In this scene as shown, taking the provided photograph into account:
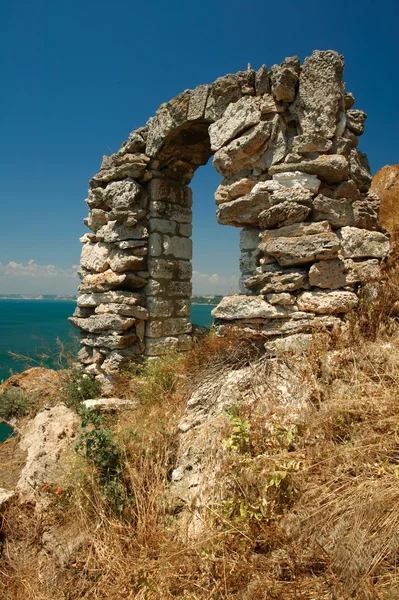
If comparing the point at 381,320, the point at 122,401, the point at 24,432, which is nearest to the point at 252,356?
the point at 381,320

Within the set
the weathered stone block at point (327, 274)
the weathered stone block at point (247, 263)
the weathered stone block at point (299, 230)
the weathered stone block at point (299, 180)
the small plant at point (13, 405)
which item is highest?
the weathered stone block at point (299, 180)

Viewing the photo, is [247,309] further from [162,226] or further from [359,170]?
[162,226]

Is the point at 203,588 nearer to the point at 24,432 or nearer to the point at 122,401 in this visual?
the point at 122,401

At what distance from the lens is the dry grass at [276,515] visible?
206 centimetres

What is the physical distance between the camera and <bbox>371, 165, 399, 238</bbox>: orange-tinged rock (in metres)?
5.81

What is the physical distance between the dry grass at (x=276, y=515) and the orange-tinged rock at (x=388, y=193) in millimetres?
2404

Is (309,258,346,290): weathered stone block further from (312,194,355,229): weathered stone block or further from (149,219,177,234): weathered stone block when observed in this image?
(149,219,177,234): weathered stone block

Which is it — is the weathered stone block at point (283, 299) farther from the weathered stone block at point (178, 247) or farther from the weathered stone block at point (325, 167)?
the weathered stone block at point (178, 247)

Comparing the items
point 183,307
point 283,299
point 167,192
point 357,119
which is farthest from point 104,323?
point 357,119

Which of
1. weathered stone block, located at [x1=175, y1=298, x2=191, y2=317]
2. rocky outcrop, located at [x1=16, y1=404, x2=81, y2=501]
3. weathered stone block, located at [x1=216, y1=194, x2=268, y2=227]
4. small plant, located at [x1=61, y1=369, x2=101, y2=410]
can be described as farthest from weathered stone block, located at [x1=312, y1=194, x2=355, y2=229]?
small plant, located at [x1=61, y1=369, x2=101, y2=410]

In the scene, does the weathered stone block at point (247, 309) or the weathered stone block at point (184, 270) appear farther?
the weathered stone block at point (184, 270)

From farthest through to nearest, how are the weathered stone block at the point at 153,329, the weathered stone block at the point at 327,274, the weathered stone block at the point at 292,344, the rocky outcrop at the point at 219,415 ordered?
1. the weathered stone block at the point at 153,329
2. the weathered stone block at the point at 327,274
3. the weathered stone block at the point at 292,344
4. the rocky outcrop at the point at 219,415

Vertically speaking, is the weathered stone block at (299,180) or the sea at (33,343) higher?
the weathered stone block at (299,180)

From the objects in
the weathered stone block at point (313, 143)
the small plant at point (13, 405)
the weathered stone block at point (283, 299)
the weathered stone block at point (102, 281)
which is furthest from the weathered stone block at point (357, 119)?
the small plant at point (13, 405)
